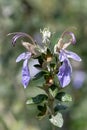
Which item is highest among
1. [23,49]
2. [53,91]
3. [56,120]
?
[23,49]

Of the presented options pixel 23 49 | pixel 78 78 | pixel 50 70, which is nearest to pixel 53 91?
pixel 50 70

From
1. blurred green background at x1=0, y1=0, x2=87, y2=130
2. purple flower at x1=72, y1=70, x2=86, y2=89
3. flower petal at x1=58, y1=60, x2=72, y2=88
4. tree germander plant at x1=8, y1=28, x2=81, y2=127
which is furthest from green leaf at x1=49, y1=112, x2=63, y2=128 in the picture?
purple flower at x1=72, y1=70, x2=86, y2=89

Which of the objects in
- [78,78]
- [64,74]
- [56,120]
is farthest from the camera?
[78,78]

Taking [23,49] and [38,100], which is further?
[23,49]

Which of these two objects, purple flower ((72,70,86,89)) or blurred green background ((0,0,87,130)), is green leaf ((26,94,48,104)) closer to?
blurred green background ((0,0,87,130))

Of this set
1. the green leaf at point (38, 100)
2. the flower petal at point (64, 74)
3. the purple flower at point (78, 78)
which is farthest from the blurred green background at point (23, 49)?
the flower petal at point (64, 74)

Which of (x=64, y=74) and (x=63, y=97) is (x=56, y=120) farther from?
(x=64, y=74)

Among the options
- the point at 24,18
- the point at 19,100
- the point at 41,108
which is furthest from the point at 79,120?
the point at 41,108

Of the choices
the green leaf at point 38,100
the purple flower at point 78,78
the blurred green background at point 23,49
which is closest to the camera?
the green leaf at point 38,100

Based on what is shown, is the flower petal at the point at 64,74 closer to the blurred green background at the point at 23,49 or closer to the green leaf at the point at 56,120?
the green leaf at the point at 56,120

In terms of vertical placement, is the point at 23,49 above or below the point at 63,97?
above
